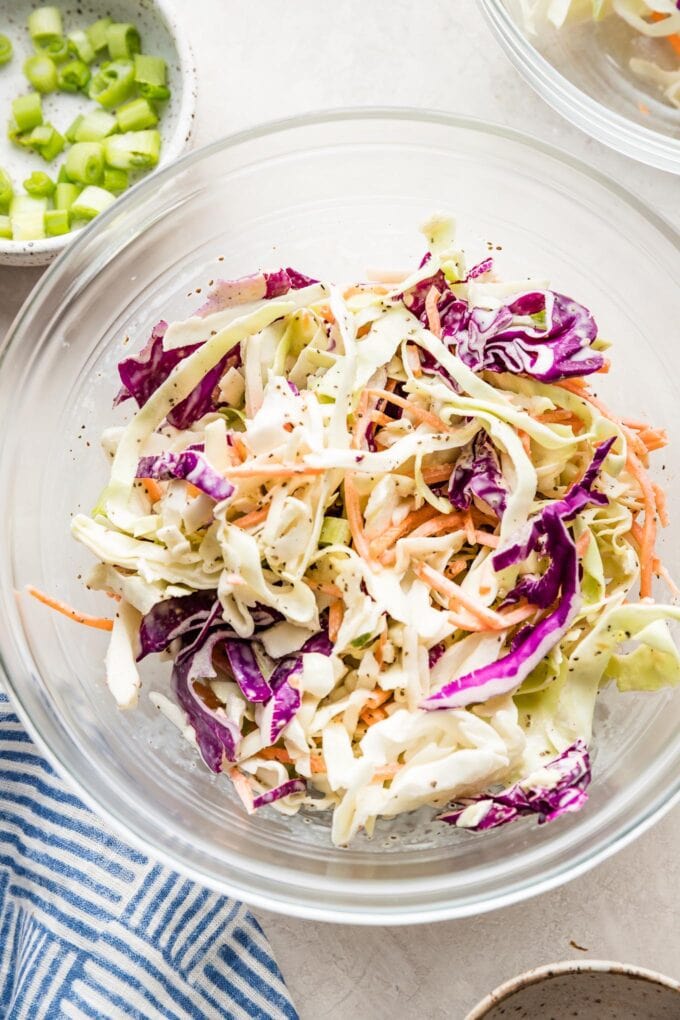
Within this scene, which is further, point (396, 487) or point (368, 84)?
point (368, 84)

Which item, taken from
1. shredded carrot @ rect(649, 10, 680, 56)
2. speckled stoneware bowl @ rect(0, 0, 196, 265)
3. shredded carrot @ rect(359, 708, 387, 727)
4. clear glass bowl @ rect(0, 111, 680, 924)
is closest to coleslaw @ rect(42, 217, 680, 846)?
shredded carrot @ rect(359, 708, 387, 727)

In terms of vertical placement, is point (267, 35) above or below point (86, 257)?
above

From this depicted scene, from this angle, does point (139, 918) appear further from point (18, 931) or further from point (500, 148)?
point (500, 148)

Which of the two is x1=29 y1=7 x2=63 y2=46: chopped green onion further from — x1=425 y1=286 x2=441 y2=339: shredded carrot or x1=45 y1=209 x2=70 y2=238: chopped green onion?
x1=425 y1=286 x2=441 y2=339: shredded carrot

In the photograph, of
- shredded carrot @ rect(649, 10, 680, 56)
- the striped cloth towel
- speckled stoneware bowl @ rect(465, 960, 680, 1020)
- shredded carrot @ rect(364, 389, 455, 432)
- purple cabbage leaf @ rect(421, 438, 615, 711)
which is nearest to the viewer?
purple cabbage leaf @ rect(421, 438, 615, 711)

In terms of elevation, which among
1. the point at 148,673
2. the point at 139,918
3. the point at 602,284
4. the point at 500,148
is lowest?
the point at 139,918

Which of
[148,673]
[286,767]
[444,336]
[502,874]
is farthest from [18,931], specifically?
[444,336]

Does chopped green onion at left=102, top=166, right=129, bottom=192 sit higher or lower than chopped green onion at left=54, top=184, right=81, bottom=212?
higher
